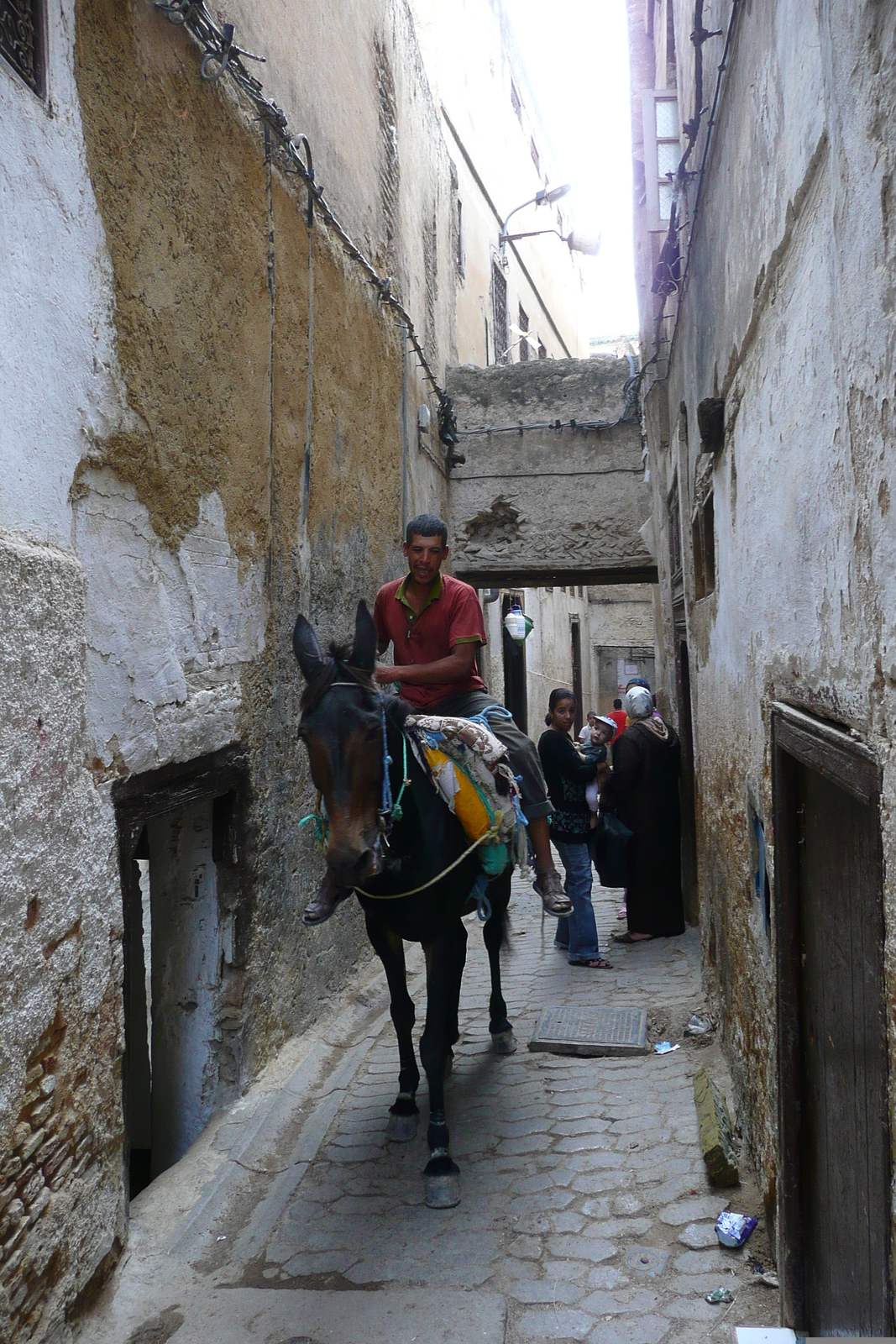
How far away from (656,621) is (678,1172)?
7797 mm

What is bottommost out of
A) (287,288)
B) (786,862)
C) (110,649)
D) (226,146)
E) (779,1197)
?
(779,1197)

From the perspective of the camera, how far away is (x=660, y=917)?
7730mm

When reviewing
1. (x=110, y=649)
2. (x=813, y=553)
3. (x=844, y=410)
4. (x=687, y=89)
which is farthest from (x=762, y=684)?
(x=687, y=89)

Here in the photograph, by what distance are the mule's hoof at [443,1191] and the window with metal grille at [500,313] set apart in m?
13.2

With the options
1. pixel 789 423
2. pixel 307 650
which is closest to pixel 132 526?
pixel 307 650

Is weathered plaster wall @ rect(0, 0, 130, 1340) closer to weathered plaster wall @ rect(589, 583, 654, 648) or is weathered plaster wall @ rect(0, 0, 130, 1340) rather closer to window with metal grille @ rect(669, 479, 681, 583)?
window with metal grille @ rect(669, 479, 681, 583)

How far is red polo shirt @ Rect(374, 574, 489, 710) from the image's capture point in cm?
484

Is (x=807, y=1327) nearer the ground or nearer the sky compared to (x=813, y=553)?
nearer the ground

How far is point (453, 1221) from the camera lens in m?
3.72

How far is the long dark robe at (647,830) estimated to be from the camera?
7680mm

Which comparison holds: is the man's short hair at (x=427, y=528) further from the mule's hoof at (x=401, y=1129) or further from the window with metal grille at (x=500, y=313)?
the window with metal grille at (x=500, y=313)

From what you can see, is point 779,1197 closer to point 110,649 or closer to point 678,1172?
point 678,1172

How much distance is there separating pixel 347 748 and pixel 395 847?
0.75m

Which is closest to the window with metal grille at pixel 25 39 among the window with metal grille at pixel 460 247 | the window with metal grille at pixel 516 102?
the window with metal grille at pixel 460 247
